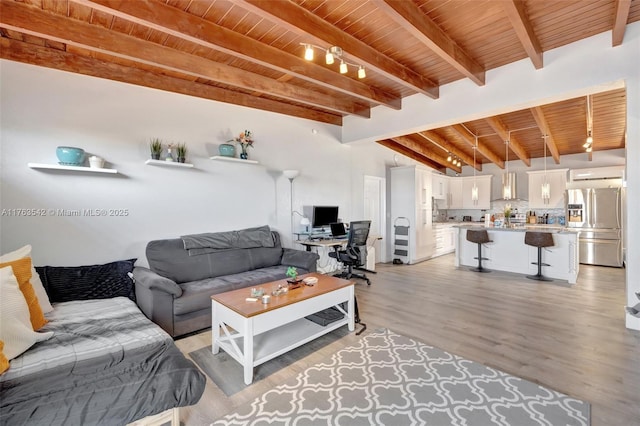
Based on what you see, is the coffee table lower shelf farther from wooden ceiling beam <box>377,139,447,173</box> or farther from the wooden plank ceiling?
wooden ceiling beam <box>377,139,447,173</box>

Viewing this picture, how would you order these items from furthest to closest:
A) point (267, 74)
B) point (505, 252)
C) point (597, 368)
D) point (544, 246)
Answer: point (505, 252), point (544, 246), point (267, 74), point (597, 368)

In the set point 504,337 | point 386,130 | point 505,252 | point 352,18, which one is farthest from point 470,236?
point 352,18

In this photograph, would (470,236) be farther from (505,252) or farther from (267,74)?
(267,74)

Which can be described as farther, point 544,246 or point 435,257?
point 435,257

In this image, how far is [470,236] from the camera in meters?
5.85

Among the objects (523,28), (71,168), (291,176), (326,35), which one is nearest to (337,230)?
(291,176)

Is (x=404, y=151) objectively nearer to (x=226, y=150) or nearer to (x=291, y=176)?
(x=291, y=176)

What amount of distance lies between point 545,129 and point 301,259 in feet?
17.0

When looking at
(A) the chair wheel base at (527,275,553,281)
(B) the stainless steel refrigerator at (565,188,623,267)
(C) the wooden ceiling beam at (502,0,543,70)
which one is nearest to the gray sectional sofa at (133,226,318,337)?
(C) the wooden ceiling beam at (502,0,543,70)

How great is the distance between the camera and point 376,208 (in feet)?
22.4

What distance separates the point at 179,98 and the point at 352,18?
2.42 metres

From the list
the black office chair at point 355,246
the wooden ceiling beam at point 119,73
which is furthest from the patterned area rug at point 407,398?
the wooden ceiling beam at point 119,73

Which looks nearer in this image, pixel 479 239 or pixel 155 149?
pixel 155 149

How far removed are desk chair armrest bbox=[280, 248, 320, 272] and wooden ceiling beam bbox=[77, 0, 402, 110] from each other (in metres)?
2.35
